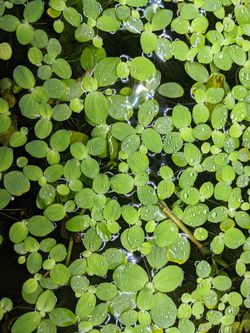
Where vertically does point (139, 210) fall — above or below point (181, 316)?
above

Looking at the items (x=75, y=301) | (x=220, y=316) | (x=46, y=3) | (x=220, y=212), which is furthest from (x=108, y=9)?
(x=220, y=316)

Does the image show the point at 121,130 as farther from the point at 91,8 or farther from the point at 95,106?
the point at 91,8

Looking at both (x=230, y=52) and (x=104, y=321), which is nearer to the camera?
(x=104, y=321)

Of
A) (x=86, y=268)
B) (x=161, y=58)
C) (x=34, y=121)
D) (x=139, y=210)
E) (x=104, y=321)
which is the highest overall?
(x=161, y=58)

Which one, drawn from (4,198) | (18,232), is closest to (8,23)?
(4,198)

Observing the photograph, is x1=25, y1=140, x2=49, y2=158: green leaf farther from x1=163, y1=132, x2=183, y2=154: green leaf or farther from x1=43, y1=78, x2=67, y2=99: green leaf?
x1=163, y1=132, x2=183, y2=154: green leaf

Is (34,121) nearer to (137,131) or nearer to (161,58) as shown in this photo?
(137,131)
